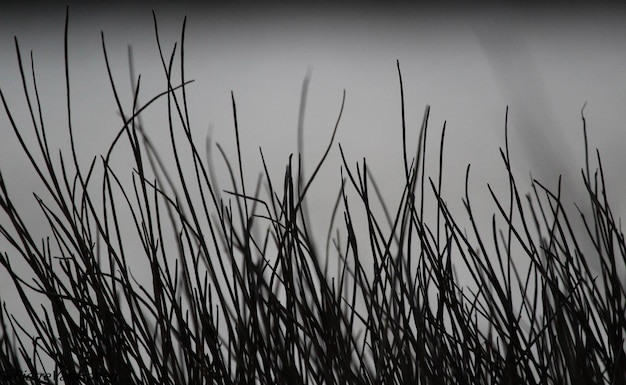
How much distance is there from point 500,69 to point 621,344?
3.10ft

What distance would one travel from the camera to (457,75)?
1.14 m

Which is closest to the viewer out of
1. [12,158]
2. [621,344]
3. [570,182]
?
[621,344]

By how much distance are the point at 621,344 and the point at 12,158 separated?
3.24ft

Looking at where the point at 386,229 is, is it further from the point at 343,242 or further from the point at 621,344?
the point at 621,344

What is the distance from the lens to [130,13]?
116cm

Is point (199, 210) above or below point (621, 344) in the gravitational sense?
above

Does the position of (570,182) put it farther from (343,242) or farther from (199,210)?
(199,210)

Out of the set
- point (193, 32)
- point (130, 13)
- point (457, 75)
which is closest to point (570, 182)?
point (457, 75)

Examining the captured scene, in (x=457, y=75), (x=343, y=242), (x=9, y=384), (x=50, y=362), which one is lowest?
(x=9, y=384)

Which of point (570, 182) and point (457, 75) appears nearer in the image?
point (570, 182)

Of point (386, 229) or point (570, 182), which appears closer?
point (570, 182)

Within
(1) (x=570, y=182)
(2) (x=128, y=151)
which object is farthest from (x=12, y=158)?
(1) (x=570, y=182)

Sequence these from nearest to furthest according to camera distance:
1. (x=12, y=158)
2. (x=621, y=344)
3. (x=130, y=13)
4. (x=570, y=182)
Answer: (x=621, y=344), (x=570, y=182), (x=12, y=158), (x=130, y=13)

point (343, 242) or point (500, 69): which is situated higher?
point (500, 69)
